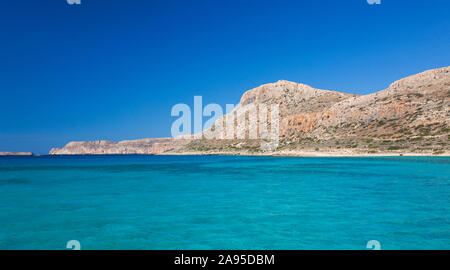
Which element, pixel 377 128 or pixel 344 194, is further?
pixel 377 128

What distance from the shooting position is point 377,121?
320 ft

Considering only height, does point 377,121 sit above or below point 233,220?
above

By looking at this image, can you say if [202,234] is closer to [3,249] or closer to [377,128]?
[3,249]

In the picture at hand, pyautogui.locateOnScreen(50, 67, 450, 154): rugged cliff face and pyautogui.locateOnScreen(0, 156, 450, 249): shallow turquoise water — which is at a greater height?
pyautogui.locateOnScreen(50, 67, 450, 154): rugged cliff face

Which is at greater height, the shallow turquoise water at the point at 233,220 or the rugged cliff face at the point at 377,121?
the rugged cliff face at the point at 377,121

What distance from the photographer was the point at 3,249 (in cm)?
1079

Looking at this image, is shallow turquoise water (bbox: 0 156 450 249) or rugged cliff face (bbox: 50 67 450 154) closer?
shallow turquoise water (bbox: 0 156 450 249)

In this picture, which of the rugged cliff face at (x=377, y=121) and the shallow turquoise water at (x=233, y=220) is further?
the rugged cliff face at (x=377, y=121)

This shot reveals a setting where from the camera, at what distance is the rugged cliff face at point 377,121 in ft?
263

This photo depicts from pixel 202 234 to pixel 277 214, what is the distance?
5237mm

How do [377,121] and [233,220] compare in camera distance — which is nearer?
[233,220]

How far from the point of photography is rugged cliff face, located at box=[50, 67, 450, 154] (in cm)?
8031
